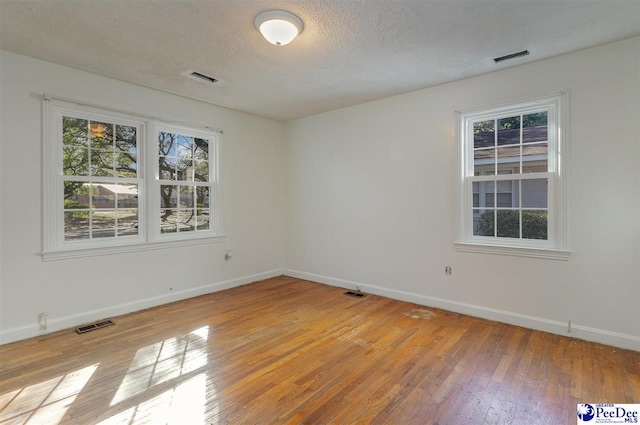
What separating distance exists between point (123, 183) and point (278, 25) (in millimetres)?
2709

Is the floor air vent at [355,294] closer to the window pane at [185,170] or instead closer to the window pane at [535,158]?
the window pane at [535,158]

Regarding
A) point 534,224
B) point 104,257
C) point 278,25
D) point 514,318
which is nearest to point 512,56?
point 534,224

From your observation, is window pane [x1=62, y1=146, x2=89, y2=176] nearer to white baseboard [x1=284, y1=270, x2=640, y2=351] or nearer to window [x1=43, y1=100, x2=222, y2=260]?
window [x1=43, y1=100, x2=222, y2=260]

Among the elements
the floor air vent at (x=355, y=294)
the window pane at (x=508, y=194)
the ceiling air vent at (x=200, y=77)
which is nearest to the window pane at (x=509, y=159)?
the window pane at (x=508, y=194)

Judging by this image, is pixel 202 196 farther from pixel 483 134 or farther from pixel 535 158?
pixel 535 158

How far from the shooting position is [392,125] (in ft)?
13.9

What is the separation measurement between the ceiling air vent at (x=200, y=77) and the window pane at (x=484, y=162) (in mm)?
3294

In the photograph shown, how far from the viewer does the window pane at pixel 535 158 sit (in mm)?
3234

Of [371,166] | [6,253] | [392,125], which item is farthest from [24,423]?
[392,125]

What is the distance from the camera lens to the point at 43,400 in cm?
207

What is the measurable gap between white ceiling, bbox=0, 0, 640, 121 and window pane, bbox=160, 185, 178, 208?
1.33 metres

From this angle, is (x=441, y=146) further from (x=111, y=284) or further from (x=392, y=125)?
(x=111, y=284)

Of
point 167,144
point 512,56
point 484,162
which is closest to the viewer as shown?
point 512,56

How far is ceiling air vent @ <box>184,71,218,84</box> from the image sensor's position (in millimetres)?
3441
